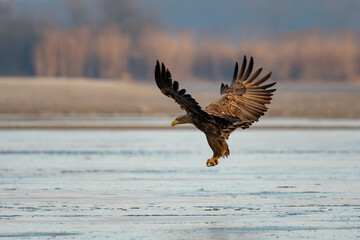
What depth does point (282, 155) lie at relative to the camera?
15.6 meters

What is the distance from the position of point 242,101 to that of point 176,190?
5.06 ft

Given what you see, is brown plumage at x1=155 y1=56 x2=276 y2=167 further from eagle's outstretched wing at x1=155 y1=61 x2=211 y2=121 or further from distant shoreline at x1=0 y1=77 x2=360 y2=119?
distant shoreline at x1=0 y1=77 x2=360 y2=119

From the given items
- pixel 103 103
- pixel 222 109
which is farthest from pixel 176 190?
pixel 103 103

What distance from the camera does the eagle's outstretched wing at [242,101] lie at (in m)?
11.4

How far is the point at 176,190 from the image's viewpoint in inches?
436

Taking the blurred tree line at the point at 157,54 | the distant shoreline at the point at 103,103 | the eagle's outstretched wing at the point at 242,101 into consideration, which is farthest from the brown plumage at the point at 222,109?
the blurred tree line at the point at 157,54

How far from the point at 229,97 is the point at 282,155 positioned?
404 cm

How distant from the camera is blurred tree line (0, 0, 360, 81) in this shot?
241ft

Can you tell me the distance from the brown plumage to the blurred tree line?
2303 inches

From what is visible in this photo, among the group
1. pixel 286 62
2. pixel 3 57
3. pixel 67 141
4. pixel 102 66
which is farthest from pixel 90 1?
pixel 67 141

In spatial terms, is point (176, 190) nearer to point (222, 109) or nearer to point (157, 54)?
point (222, 109)

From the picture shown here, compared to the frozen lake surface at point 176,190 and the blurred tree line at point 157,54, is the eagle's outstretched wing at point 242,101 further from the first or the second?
the blurred tree line at point 157,54

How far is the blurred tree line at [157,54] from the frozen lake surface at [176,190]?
54184 mm

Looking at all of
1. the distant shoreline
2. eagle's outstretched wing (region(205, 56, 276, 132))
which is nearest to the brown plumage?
eagle's outstretched wing (region(205, 56, 276, 132))
